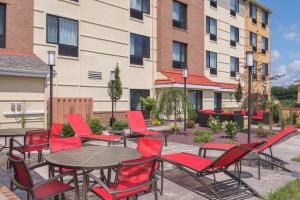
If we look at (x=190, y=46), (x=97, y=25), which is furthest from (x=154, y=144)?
(x=190, y=46)

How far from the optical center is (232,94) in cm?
3538

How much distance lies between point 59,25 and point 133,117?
885 cm

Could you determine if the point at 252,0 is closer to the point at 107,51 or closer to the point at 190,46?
the point at 190,46

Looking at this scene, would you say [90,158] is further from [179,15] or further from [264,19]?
[264,19]

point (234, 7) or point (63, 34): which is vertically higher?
point (234, 7)

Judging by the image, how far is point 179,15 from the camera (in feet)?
90.6

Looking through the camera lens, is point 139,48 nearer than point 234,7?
Yes

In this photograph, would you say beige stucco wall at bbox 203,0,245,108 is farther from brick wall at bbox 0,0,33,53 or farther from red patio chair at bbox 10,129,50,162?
red patio chair at bbox 10,129,50,162

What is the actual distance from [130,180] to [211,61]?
28.6m

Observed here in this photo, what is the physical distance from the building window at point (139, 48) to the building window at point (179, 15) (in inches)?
153

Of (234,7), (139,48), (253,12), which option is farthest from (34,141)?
(253,12)

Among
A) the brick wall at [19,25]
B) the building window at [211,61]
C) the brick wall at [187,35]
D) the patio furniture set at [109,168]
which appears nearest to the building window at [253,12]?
the building window at [211,61]

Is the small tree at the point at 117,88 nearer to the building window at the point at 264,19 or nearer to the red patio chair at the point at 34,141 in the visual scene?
the red patio chair at the point at 34,141

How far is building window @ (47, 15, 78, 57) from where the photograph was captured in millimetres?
18453
